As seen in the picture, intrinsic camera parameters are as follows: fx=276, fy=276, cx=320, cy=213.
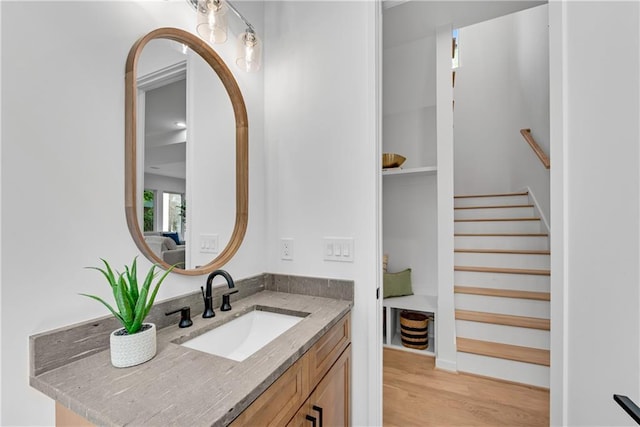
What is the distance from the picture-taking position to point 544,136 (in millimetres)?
3525

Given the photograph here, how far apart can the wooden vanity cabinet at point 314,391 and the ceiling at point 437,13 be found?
85.9 inches

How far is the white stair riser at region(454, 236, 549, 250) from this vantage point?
2719mm

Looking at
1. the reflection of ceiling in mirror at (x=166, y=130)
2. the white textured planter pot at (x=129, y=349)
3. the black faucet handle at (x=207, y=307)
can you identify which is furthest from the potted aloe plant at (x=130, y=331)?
the reflection of ceiling in mirror at (x=166, y=130)

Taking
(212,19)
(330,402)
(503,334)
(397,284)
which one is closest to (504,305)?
(503,334)

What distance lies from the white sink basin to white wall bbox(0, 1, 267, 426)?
392 mm

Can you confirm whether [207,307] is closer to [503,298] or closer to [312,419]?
[312,419]

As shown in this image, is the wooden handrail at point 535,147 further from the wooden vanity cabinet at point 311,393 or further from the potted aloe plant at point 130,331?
the potted aloe plant at point 130,331

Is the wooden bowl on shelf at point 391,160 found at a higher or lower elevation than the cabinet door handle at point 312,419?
higher

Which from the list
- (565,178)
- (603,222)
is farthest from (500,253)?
(603,222)

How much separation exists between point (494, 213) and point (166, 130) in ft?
11.8

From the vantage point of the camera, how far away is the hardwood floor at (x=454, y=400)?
65.6 inches

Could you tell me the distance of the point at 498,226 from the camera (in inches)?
123

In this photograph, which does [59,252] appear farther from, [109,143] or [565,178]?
[565,178]

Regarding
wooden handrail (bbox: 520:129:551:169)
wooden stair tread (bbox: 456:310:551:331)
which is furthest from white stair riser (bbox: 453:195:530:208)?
wooden stair tread (bbox: 456:310:551:331)
